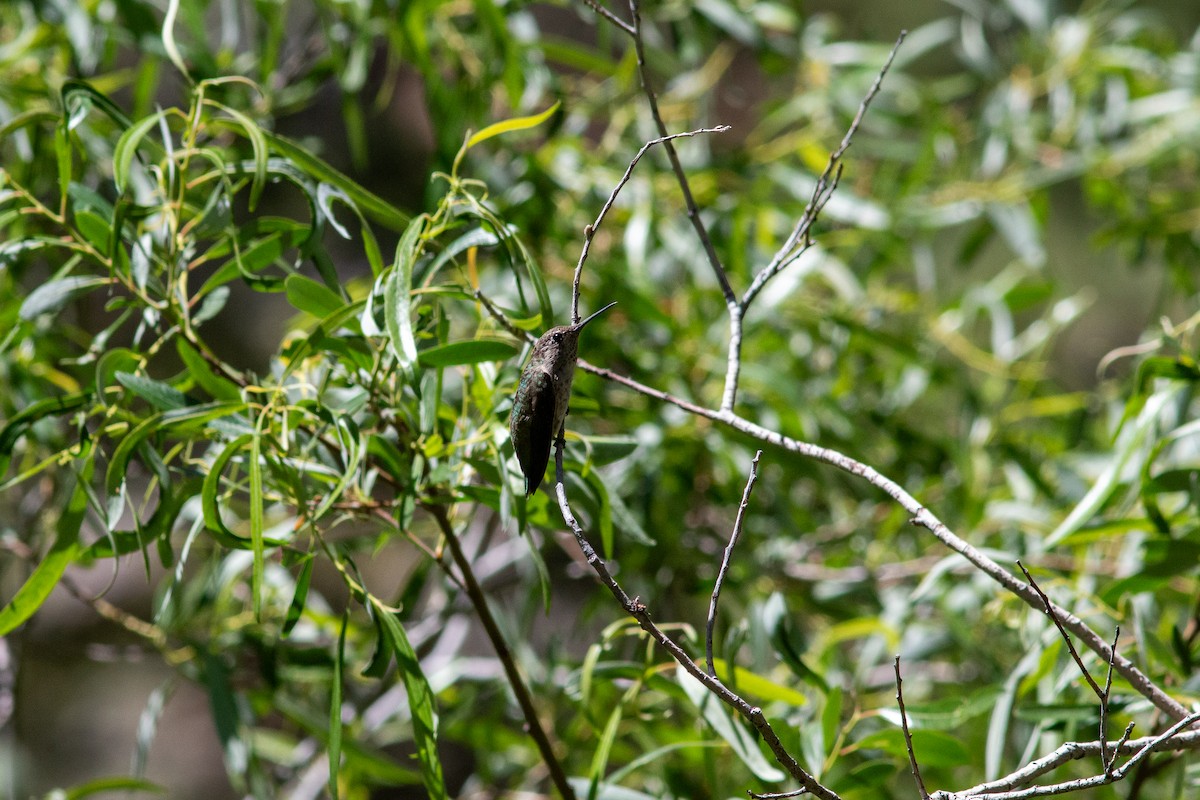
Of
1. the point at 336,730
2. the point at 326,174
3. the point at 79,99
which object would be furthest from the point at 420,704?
the point at 79,99

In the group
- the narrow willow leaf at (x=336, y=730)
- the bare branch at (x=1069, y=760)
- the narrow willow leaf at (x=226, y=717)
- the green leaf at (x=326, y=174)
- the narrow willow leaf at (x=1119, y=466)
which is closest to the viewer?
the bare branch at (x=1069, y=760)

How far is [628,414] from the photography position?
1.22 m

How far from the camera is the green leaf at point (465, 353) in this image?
0.67 metres

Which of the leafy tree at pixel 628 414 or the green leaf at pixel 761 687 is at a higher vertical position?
the leafy tree at pixel 628 414

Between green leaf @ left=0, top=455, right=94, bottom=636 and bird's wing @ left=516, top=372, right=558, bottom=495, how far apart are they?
318mm

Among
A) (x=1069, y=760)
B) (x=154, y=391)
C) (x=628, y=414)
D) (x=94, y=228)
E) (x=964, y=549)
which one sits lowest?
(x=1069, y=760)

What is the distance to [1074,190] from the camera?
3.02 meters

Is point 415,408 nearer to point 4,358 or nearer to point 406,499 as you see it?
point 406,499

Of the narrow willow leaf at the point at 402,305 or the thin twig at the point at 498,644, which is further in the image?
the thin twig at the point at 498,644

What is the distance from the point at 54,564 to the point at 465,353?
0.34 meters

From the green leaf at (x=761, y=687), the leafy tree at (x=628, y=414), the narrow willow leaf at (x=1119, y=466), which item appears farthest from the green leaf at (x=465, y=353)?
the narrow willow leaf at (x=1119, y=466)

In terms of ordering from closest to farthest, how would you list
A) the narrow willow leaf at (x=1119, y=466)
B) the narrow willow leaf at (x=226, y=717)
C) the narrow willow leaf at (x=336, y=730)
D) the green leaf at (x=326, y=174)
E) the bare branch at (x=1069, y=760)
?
1. the bare branch at (x=1069, y=760)
2. the narrow willow leaf at (x=336, y=730)
3. the green leaf at (x=326, y=174)
4. the narrow willow leaf at (x=1119, y=466)
5. the narrow willow leaf at (x=226, y=717)

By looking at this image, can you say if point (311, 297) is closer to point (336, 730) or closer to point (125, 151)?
point (125, 151)

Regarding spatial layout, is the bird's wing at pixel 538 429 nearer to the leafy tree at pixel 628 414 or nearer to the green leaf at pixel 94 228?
the leafy tree at pixel 628 414
